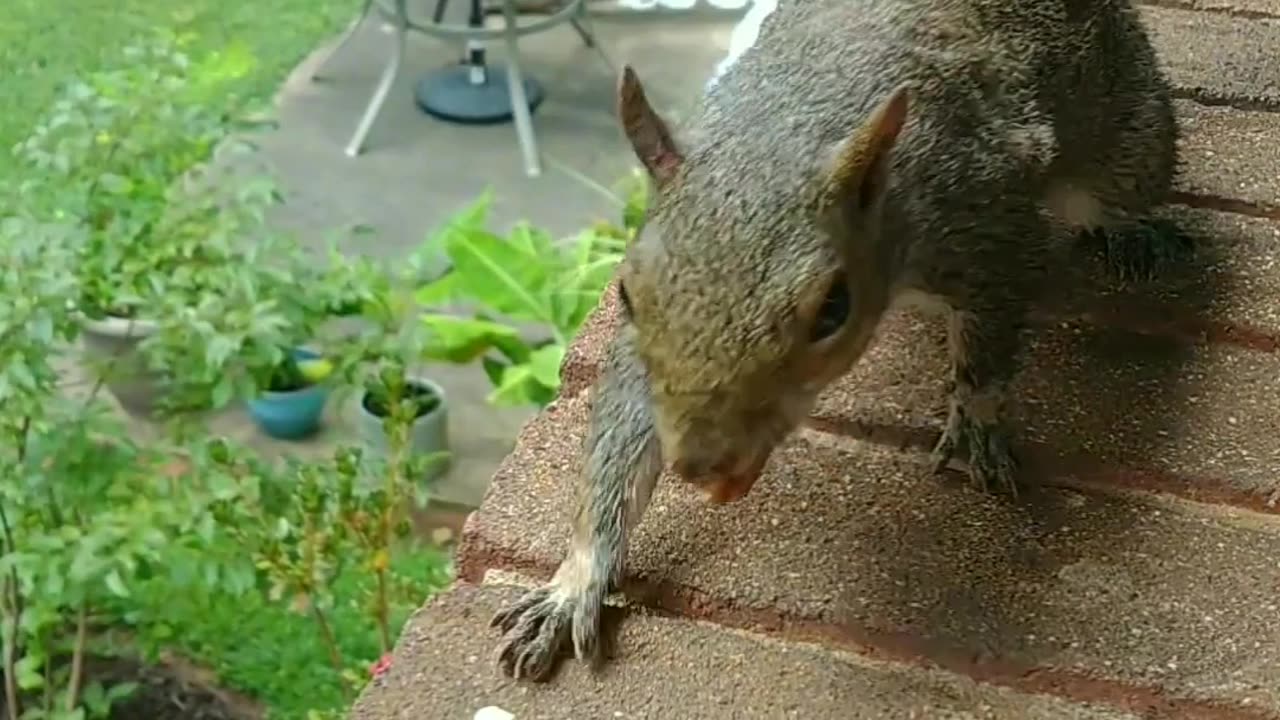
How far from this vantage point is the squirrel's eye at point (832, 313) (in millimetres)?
927

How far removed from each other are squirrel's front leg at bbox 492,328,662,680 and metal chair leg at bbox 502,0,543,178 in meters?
2.74

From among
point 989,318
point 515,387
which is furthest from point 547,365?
point 989,318

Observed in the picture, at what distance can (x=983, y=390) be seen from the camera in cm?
111

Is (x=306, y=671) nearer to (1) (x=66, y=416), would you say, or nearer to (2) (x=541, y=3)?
(1) (x=66, y=416)

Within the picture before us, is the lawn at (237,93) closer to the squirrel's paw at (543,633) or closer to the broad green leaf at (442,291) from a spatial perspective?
the broad green leaf at (442,291)

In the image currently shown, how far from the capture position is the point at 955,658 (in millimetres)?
952

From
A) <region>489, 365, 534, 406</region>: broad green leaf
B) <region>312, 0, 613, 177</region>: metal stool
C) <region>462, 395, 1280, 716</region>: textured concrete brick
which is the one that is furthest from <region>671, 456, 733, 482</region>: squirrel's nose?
<region>312, 0, 613, 177</region>: metal stool

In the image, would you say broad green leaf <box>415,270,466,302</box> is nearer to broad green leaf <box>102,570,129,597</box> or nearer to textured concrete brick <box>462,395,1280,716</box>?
broad green leaf <box>102,570,129,597</box>

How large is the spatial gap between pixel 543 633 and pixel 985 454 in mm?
302

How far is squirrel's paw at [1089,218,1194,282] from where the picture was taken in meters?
1.29

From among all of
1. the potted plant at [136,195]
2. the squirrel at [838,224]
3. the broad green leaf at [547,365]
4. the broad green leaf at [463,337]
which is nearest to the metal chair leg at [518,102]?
the broad green leaf at [463,337]

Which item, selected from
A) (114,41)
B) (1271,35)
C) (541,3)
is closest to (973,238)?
(1271,35)

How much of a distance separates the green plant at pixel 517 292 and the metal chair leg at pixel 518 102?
1.50m

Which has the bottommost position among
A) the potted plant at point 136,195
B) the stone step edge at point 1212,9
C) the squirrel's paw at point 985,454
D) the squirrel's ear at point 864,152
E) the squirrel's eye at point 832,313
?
the potted plant at point 136,195
